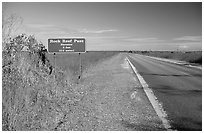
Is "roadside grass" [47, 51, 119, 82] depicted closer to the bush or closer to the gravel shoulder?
the gravel shoulder

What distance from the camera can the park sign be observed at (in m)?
11.6

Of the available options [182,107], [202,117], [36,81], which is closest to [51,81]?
[36,81]

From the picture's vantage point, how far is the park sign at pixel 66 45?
456 inches

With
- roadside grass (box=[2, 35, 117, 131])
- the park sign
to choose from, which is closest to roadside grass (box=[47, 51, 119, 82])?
the park sign

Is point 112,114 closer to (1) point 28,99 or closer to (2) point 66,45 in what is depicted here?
(1) point 28,99

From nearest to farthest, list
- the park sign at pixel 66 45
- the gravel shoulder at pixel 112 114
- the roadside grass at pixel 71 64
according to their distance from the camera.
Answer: the gravel shoulder at pixel 112 114
the park sign at pixel 66 45
the roadside grass at pixel 71 64

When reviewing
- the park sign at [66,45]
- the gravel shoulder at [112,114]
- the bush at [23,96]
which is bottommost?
the gravel shoulder at [112,114]

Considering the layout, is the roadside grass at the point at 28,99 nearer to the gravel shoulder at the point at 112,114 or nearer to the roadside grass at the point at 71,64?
the gravel shoulder at the point at 112,114

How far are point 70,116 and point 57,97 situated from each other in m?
1.75

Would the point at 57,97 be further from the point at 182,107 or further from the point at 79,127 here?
the point at 182,107

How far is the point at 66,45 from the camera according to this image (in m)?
11.9

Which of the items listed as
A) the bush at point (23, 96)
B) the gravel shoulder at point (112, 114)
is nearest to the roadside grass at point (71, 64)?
the gravel shoulder at point (112, 114)

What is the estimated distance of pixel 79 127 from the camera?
18.5ft

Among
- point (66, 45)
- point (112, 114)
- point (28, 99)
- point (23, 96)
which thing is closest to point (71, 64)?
point (66, 45)
